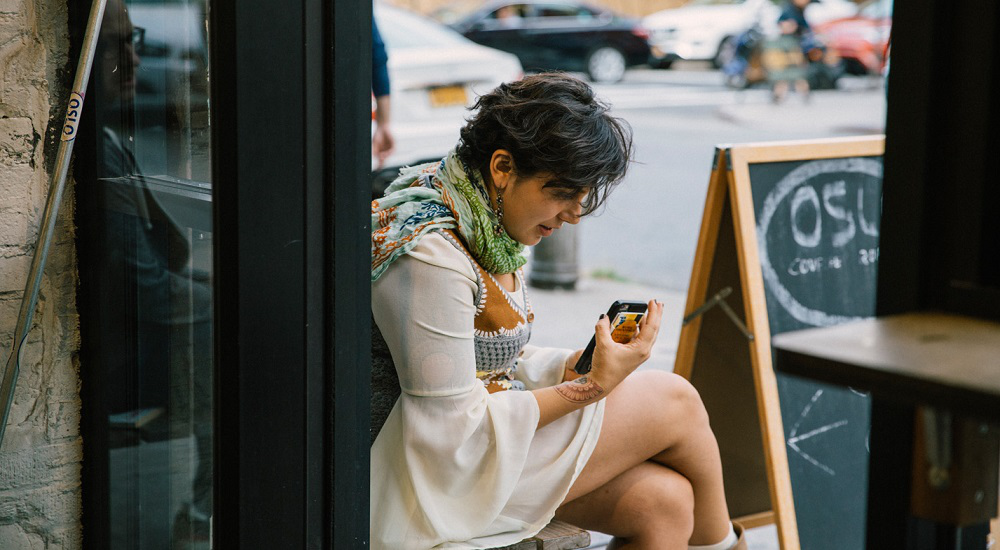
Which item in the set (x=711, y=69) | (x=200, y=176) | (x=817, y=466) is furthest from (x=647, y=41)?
(x=200, y=176)

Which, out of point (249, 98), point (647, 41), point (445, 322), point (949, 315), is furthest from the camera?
point (647, 41)

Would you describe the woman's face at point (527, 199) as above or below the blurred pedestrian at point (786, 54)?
below

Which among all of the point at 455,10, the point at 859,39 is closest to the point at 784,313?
the point at 859,39

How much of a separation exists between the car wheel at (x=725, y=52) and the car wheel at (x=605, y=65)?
1683 millimetres

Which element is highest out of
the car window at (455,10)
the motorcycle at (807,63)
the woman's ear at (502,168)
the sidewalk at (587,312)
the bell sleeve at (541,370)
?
the car window at (455,10)

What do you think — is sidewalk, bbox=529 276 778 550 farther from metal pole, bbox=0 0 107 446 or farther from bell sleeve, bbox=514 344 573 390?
metal pole, bbox=0 0 107 446

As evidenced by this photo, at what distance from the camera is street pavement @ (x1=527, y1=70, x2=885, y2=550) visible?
523 centimetres

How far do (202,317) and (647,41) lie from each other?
15925 millimetres

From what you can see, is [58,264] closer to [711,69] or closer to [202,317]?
[202,317]

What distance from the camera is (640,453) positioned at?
2.11m

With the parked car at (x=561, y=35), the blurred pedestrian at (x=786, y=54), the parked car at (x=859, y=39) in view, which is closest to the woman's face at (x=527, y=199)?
the blurred pedestrian at (x=786, y=54)

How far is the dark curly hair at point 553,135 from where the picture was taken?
2.01m

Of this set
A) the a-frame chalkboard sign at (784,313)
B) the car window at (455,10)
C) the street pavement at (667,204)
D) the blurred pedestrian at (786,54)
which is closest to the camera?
the a-frame chalkboard sign at (784,313)

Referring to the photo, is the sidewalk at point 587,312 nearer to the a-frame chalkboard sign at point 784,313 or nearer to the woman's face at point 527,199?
the a-frame chalkboard sign at point 784,313
